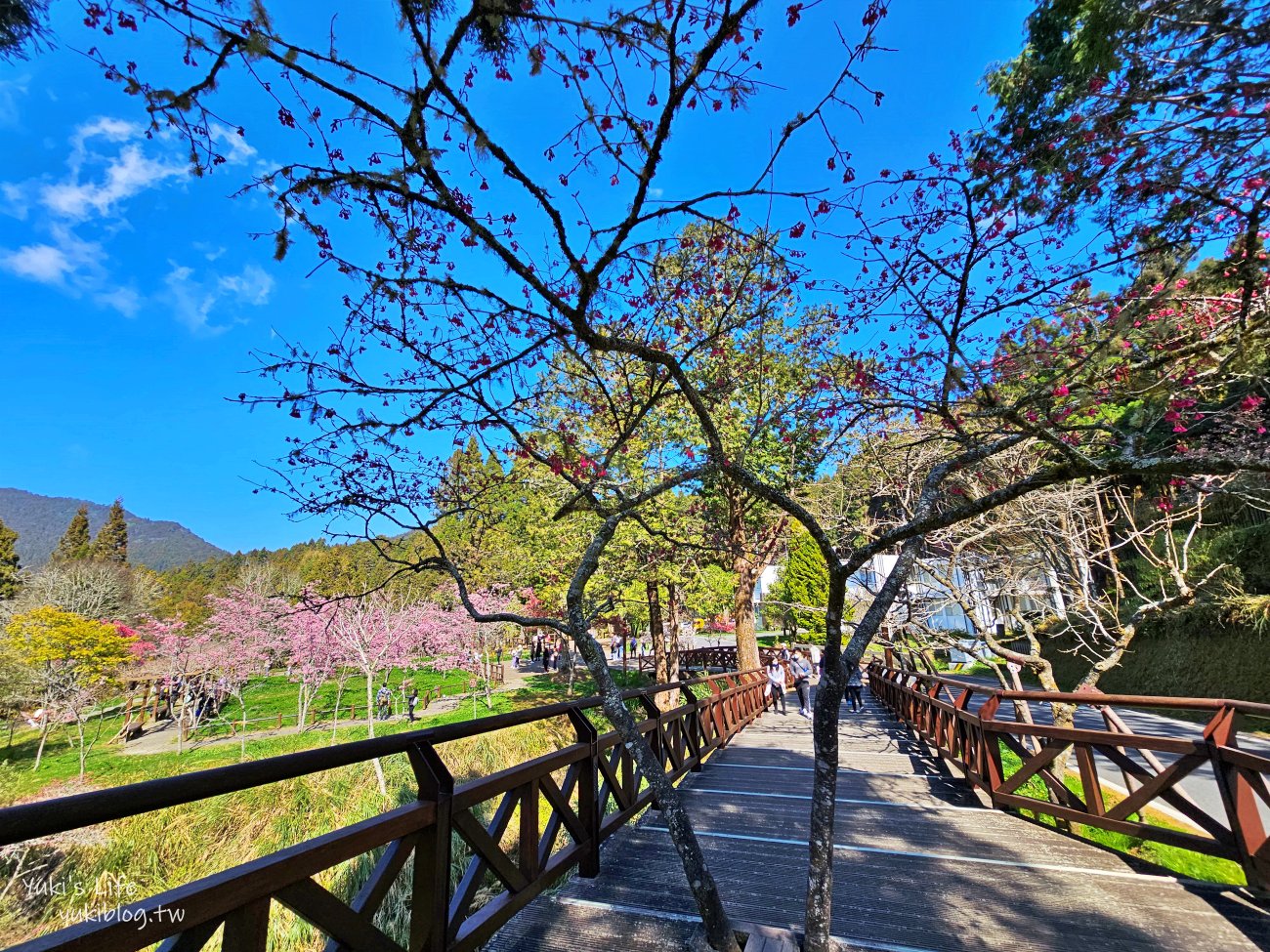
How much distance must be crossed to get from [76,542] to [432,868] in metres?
Result: 49.6

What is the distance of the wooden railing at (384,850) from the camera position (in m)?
1.32

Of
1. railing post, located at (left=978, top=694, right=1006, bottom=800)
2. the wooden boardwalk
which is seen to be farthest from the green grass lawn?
the wooden boardwalk

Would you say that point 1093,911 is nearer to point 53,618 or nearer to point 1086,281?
point 1086,281

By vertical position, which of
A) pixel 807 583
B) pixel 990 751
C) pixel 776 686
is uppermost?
pixel 807 583

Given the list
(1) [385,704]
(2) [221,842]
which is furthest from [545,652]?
(2) [221,842]

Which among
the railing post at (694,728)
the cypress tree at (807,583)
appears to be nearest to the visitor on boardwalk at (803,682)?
the railing post at (694,728)

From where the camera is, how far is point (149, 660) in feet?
72.0

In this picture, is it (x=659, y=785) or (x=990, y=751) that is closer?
(x=659, y=785)

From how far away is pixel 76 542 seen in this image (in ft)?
120

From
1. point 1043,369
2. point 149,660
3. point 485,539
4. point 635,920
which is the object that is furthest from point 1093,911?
point 149,660

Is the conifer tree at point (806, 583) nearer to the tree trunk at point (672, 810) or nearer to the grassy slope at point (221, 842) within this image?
the grassy slope at point (221, 842)

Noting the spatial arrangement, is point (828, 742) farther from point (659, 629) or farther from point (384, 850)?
point (659, 629)

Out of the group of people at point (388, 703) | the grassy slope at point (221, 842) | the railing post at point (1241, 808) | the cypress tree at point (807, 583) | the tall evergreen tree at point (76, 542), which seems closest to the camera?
the railing post at point (1241, 808)

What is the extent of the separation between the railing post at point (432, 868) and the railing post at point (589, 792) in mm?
1273
